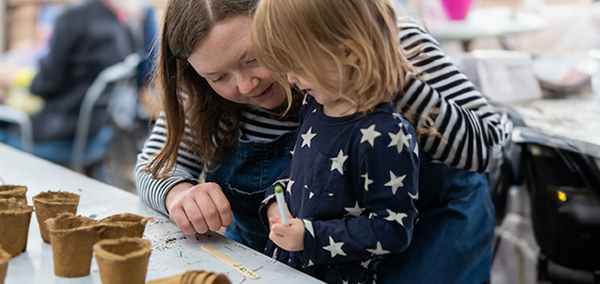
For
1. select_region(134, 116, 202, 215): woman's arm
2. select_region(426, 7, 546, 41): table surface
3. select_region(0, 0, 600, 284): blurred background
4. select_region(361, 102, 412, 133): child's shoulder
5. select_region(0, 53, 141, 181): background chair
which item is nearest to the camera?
select_region(361, 102, 412, 133): child's shoulder

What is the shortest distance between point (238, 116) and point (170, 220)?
0.26m

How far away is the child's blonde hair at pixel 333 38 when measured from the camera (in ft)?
2.31

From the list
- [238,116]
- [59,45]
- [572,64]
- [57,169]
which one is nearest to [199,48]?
[238,116]

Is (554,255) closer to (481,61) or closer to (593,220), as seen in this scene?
(593,220)

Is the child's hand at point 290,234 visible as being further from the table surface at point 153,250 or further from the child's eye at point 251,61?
the child's eye at point 251,61

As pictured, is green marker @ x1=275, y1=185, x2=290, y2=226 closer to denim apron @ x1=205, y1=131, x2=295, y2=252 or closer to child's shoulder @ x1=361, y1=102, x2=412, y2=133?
child's shoulder @ x1=361, y1=102, x2=412, y2=133

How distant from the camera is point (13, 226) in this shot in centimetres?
78

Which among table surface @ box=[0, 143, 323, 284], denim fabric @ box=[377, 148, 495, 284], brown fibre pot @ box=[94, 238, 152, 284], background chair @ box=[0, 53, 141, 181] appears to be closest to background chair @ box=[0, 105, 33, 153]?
background chair @ box=[0, 53, 141, 181]

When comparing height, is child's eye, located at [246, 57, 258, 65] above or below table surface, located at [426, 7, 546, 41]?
below

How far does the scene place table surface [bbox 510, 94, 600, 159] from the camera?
3.76 ft

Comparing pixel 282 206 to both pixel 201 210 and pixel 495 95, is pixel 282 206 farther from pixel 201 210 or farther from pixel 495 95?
pixel 495 95

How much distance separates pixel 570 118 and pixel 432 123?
757 mm

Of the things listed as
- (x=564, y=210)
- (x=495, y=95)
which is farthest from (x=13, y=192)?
(x=495, y=95)

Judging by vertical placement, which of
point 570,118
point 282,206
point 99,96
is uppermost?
point 570,118
